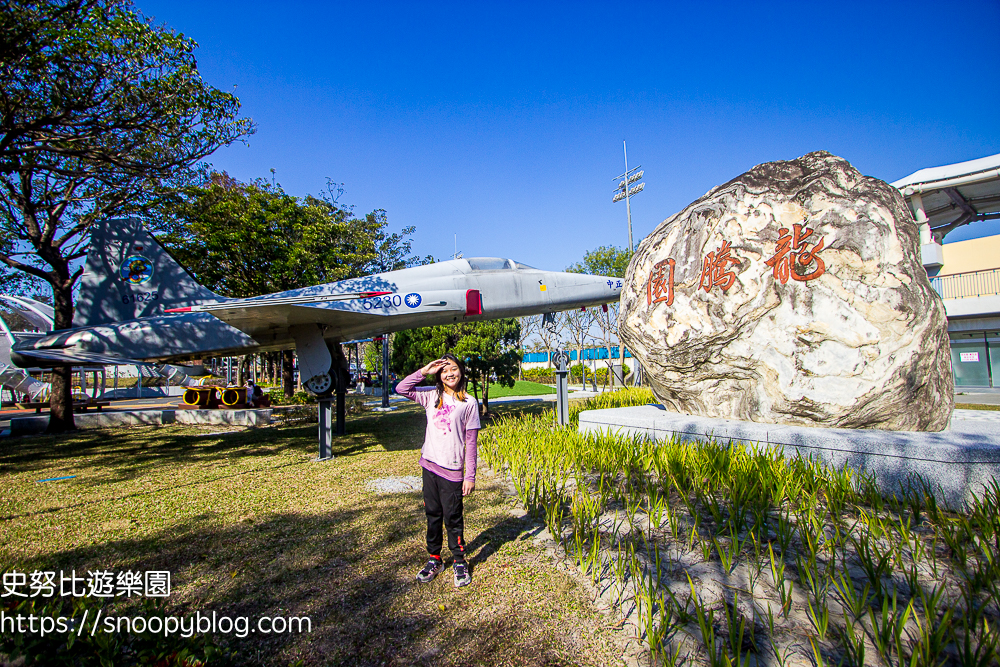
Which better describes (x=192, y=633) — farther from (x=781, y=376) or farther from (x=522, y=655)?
(x=781, y=376)

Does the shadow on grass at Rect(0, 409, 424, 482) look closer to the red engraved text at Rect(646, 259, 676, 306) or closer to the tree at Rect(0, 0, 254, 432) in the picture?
the tree at Rect(0, 0, 254, 432)

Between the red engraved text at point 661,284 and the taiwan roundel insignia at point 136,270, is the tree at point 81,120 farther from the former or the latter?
the red engraved text at point 661,284

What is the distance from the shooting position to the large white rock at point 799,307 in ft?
15.4

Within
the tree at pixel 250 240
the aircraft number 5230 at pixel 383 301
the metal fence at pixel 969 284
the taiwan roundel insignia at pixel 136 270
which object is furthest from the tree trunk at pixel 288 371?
the metal fence at pixel 969 284

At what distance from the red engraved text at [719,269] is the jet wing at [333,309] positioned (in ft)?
15.0

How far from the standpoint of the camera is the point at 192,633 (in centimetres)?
257

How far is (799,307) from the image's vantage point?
514cm

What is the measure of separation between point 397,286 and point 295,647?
22.3 feet

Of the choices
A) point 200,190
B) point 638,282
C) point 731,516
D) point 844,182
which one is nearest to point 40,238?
point 200,190

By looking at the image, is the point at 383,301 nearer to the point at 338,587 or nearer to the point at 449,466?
the point at 449,466

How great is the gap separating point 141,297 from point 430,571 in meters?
10.6

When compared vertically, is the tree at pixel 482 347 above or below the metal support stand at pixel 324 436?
above

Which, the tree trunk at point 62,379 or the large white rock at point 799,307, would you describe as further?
the tree trunk at point 62,379

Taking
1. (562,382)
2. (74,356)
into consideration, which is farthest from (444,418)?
(74,356)
